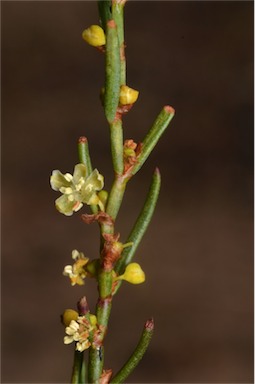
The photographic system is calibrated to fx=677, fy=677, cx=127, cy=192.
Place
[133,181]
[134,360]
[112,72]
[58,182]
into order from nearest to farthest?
[112,72], [134,360], [58,182], [133,181]

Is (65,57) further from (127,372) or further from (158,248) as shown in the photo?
(127,372)

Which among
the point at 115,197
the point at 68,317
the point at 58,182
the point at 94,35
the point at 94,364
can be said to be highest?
the point at 94,35

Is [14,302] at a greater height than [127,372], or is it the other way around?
[14,302]

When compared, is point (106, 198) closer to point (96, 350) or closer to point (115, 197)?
point (115, 197)

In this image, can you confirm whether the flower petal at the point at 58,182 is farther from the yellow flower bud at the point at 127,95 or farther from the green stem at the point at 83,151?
the yellow flower bud at the point at 127,95

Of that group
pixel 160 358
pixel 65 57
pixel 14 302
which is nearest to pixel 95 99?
pixel 65 57

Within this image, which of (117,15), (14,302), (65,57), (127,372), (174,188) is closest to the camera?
(117,15)

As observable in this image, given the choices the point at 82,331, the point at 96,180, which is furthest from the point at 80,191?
the point at 82,331
